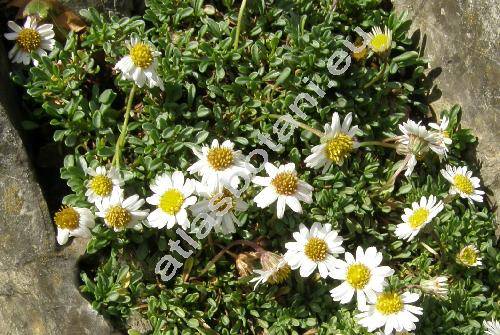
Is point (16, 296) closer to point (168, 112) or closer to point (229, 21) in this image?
point (168, 112)

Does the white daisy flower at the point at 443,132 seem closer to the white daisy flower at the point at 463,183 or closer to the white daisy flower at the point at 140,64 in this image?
the white daisy flower at the point at 463,183

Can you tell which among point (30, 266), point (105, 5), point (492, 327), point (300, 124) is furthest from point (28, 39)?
point (492, 327)

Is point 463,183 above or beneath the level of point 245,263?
above

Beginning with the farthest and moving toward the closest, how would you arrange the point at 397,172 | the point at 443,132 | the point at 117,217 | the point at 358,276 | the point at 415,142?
1. the point at 443,132
2. the point at 397,172
3. the point at 415,142
4. the point at 358,276
5. the point at 117,217

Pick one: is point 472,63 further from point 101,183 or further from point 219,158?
point 101,183

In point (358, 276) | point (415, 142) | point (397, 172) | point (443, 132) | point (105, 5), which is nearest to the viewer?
point (358, 276)

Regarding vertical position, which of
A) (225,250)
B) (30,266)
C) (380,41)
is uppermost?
(380,41)
